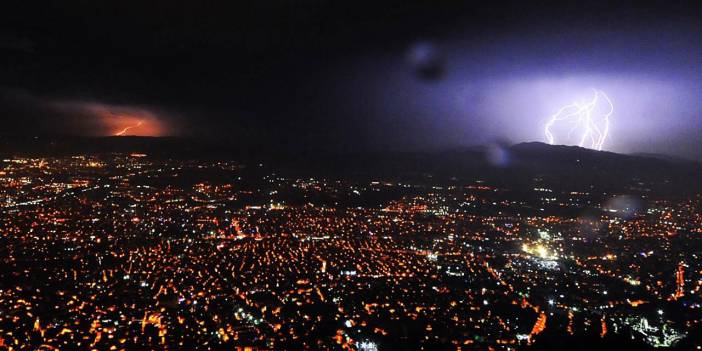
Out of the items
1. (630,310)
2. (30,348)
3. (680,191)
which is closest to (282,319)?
(30,348)

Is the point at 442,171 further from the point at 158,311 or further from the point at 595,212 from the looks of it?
the point at 158,311

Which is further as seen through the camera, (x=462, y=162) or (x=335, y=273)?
(x=462, y=162)

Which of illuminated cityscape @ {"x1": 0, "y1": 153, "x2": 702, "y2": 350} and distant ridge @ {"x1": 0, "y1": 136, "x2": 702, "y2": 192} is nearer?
illuminated cityscape @ {"x1": 0, "y1": 153, "x2": 702, "y2": 350}

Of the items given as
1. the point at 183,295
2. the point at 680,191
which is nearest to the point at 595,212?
the point at 680,191

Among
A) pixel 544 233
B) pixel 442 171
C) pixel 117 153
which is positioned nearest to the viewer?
pixel 544 233

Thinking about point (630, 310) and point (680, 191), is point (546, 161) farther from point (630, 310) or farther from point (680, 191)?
point (630, 310)

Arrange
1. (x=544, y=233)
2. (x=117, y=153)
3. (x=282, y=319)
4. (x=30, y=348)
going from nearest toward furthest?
1. (x=30, y=348)
2. (x=282, y=319)
3. (x=544, y=233)
4. (x=117, y=153)

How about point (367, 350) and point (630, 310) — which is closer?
point (367, 350)

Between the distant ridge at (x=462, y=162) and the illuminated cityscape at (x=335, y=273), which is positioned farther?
the distant ridge at (x=462, y=162)
